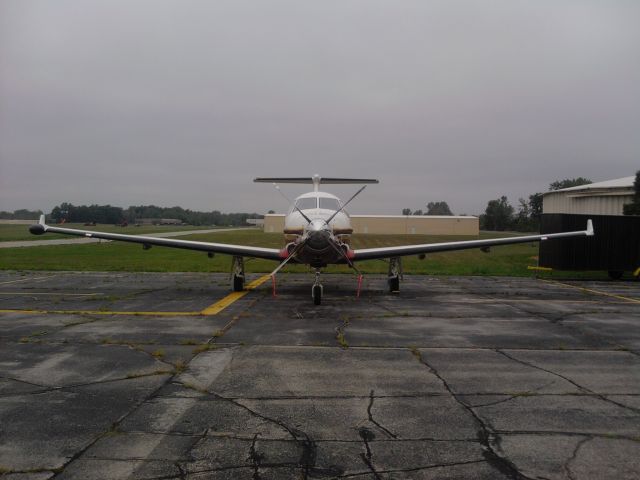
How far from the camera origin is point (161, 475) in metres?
3.67

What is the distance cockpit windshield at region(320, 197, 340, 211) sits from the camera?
14.8m

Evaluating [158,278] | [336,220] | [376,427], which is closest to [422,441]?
[376,427]

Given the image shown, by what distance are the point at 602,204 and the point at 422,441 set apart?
123 feet

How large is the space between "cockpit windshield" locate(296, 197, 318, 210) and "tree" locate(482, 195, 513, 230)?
9504cm

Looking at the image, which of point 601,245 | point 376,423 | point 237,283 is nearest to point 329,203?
point 237,283

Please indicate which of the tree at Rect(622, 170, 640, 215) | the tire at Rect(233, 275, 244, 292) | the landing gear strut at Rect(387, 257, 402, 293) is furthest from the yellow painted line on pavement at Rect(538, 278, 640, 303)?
the tire at Rect(233, 275, 244, 292)

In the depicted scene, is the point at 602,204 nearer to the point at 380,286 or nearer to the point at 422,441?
the point at 380,286

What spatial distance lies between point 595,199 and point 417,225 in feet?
128

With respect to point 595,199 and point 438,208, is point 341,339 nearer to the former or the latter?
point 595,199

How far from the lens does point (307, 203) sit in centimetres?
1503

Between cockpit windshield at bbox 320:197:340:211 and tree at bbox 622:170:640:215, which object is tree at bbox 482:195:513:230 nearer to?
tree at bbox 622:170:640:215

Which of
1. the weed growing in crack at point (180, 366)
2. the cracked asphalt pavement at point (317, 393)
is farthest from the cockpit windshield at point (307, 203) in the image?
the weed growing in crack at point (180, 366)

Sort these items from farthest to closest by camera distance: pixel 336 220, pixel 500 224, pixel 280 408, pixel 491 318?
1. pixel 500 224
2. pixel 336 220
3. pixel 491 318
4. pixel 280 408

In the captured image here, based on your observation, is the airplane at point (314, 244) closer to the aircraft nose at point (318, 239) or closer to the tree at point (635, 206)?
the aircraft nose at point (318, 239)
